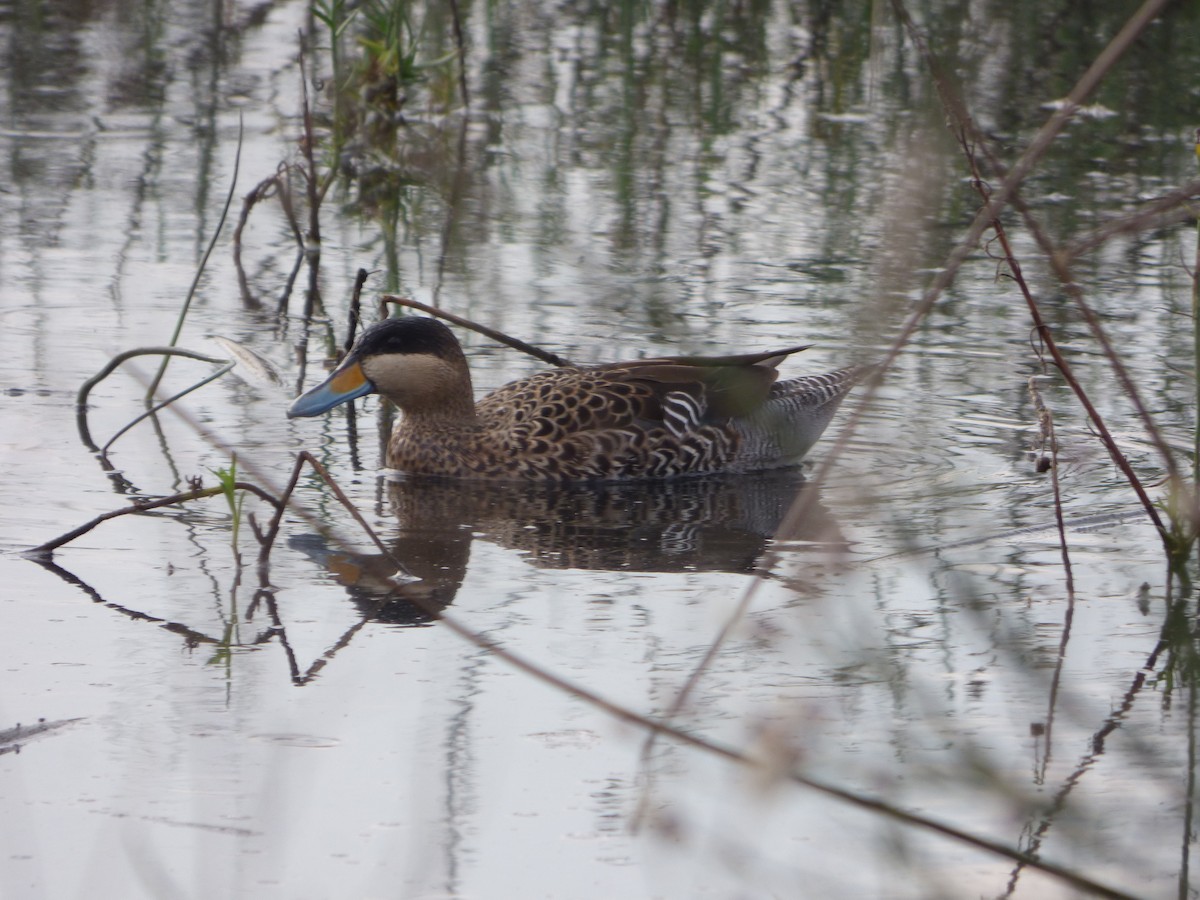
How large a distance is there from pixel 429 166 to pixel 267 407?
133 inches

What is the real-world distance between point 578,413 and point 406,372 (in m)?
0.64

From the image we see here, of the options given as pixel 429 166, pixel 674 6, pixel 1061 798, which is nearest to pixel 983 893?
pixel 1061 798

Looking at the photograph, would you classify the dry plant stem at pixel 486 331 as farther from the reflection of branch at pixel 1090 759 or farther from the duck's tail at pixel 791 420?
the reflection of branch at pixel 1090 759

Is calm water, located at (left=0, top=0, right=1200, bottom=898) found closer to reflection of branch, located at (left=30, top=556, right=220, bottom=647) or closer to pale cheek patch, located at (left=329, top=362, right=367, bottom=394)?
A: reflection of branch, located at (left=30, top=556, right=220, bottom=647)

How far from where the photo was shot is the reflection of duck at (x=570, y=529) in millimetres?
5426

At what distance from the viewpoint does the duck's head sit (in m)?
6.85

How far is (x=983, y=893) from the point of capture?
346 cm

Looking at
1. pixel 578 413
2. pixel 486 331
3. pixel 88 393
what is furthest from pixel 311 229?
pixel 578 413

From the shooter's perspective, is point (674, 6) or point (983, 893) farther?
point (674, 6)

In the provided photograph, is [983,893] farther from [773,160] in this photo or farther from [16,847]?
[773,160]

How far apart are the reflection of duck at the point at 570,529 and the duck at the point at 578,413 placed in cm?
8

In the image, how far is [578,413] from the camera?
6895 mm

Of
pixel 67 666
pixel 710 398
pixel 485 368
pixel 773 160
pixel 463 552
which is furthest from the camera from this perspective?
pixel 773 160

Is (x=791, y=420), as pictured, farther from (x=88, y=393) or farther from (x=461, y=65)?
(x=461, y=65)
